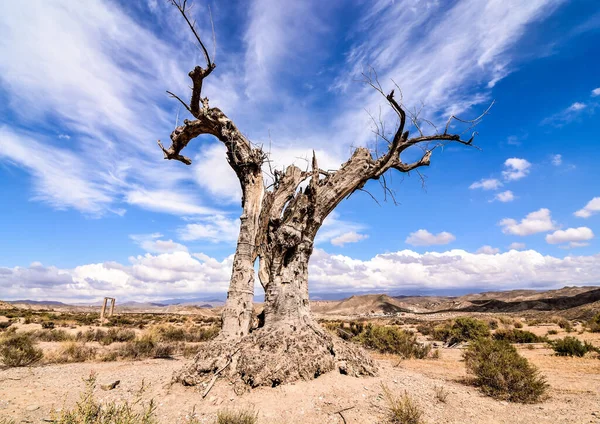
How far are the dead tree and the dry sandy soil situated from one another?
35 cm

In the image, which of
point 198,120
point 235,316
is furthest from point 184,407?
point 198,120

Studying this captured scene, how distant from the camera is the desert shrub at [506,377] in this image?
5734 millimetres

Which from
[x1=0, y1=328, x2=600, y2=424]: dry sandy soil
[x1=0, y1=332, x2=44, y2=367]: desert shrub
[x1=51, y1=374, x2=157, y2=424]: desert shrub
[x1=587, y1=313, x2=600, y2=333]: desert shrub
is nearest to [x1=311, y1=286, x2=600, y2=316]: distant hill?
[x1=587, y1=313, x2=600, y2=333]: desert shrub

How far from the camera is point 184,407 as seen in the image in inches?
198

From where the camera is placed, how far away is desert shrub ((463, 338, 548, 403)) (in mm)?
5734

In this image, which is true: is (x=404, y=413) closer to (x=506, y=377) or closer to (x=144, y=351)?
(x=506, y=377)

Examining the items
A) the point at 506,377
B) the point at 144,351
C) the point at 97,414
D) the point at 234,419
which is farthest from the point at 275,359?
the point at 144,351

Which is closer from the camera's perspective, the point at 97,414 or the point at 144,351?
the point at 97,414

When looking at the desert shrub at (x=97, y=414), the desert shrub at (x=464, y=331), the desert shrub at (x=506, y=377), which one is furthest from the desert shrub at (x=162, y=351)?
the desert shrub at (x=464, y=331)

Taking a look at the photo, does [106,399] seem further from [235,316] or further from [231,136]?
[231,136]

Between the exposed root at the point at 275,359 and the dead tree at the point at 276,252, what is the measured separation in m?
0.02

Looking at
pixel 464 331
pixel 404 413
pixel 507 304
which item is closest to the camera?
pixel 404 413

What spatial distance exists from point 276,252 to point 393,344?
729 centimetres

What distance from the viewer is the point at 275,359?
5816 millimetres
